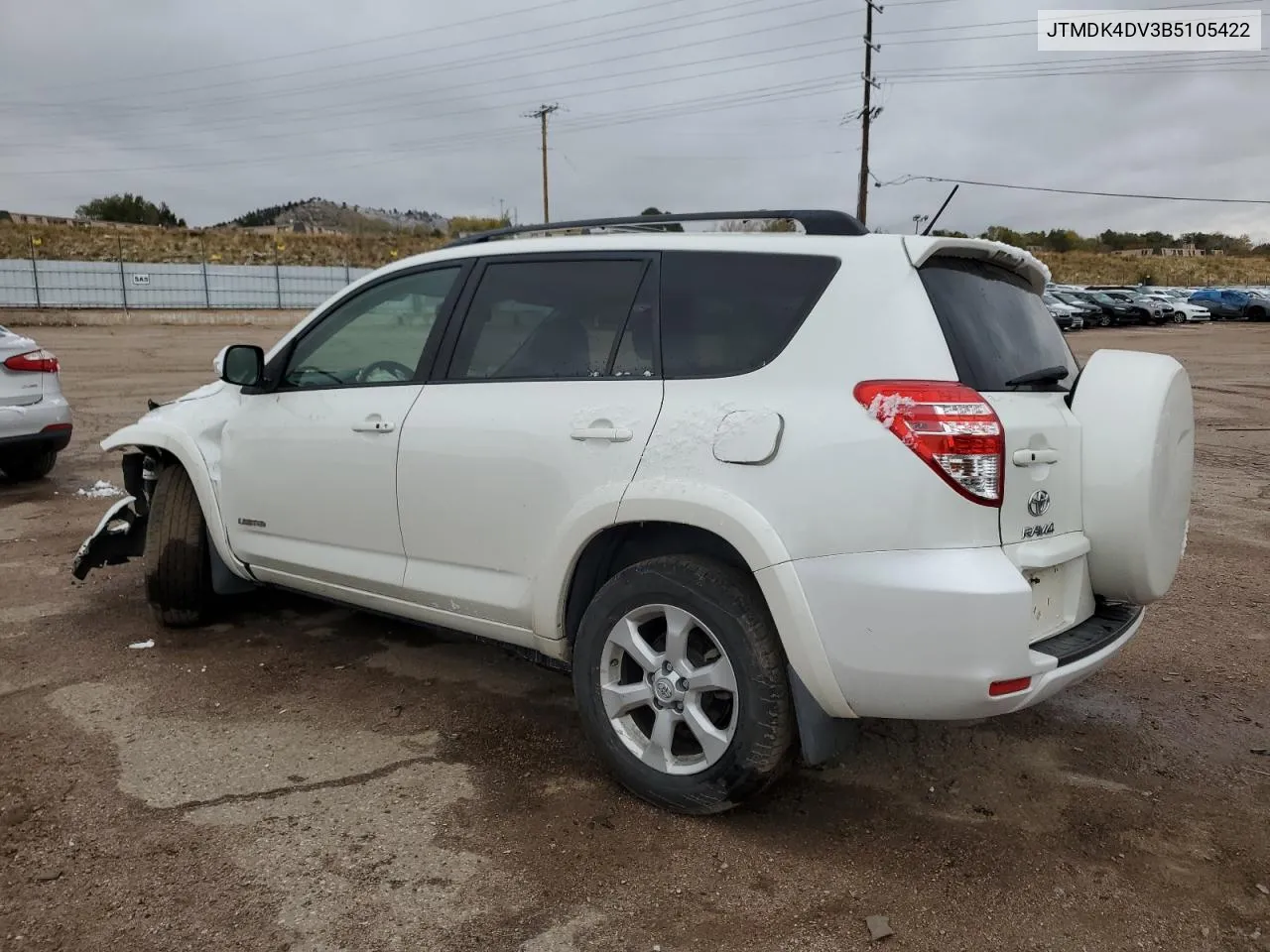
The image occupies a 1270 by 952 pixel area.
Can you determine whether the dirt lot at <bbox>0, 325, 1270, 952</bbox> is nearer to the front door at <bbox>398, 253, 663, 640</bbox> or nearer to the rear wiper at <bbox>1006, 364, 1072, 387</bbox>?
the front door at <bbox>398, 253, 663, 640</bbox>

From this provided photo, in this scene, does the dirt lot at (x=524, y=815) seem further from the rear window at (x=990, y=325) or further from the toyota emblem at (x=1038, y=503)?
the rear window at (x=990, y=325)

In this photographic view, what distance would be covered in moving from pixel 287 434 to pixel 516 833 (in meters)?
1.98

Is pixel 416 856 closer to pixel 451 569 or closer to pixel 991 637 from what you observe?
pixel 451 569

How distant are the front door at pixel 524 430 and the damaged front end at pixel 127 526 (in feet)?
7.04

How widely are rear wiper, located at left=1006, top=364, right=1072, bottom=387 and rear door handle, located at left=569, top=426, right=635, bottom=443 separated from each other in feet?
3.65

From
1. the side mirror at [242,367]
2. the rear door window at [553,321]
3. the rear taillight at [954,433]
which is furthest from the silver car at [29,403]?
the rear taillight at [954,433]

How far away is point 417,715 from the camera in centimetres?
374

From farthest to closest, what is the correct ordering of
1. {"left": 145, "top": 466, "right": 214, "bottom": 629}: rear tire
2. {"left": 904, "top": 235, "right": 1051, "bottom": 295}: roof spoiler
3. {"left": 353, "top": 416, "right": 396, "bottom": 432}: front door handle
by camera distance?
{"left": 145, "top": 466, "right": 214, "bottom": 629}: rear tire → {"left": 353, "top": 416, "right": 396, "bottom": 432}: front door handle → {"left": 904, "top": 235, "right": 1051, "bottom": 295}: roof spoiler

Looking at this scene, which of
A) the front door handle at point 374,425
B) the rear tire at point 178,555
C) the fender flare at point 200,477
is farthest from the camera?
the rear tire at point 178,555

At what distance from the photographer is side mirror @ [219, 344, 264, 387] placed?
4141 millimetres

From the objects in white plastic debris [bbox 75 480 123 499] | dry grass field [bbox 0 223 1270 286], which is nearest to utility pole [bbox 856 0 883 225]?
dry grass field [bbox 0 223 1270 286]

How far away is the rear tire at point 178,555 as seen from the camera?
453 centimetres

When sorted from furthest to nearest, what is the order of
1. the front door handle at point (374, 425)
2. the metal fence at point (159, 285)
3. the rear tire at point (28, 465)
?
the metal fence at point (159, 285) < the rear tire at point (28, 465) < the front door handle at point (374, 425)

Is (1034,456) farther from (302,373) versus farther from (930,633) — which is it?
(302,373)
